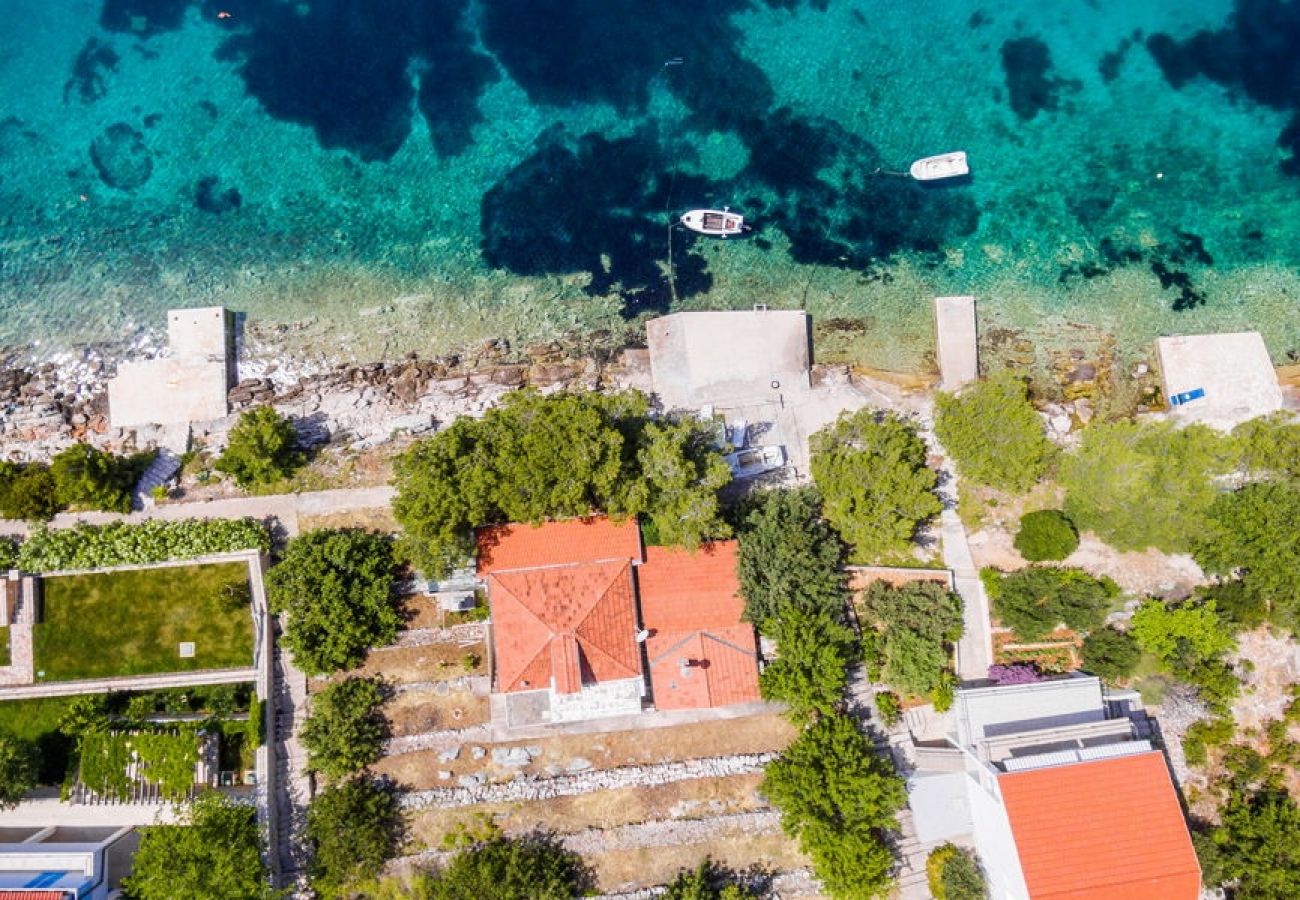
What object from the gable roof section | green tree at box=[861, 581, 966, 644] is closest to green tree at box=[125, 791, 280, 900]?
the gable roof section

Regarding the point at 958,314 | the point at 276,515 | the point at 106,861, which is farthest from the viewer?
the point at 958,314

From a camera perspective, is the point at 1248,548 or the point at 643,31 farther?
the point at 643,31

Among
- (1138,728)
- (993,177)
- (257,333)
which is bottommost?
(1138,728)

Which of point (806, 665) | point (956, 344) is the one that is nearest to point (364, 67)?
point (956, 344)

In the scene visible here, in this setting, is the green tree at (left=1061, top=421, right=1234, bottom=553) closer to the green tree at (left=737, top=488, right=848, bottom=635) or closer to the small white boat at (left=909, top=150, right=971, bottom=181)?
the green tree at (left=737, top=488, right=848, bottom=635)

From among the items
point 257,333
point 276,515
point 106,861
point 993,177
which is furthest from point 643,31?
point 106,861

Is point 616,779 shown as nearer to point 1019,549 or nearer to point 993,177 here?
point 1019,549

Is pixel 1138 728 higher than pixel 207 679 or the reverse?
the reverse

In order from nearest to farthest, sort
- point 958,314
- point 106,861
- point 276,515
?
point 106,861
point 276,515
point 958,314
